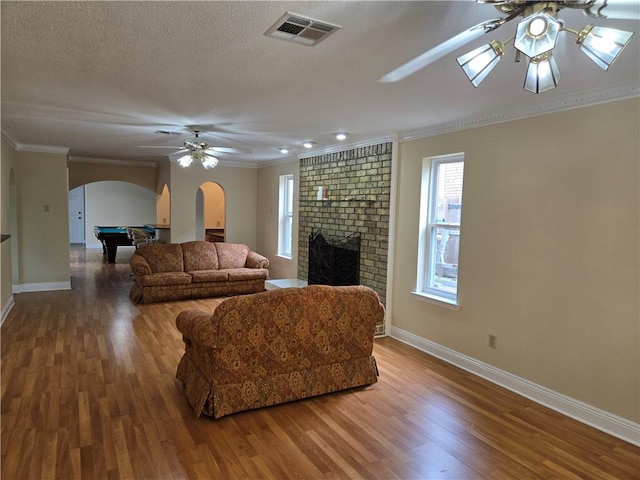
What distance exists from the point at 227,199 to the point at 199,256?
1.73m

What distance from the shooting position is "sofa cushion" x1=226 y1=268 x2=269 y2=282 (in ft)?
22.7

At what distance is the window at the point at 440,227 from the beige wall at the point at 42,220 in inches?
227

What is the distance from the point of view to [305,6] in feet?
6.03

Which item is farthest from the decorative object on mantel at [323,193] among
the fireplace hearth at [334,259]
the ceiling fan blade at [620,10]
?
the ceiling fan blade at [620,10]

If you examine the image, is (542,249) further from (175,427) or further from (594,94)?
(175,427)

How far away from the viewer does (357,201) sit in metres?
5.49

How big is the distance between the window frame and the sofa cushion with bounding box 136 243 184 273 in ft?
5.98

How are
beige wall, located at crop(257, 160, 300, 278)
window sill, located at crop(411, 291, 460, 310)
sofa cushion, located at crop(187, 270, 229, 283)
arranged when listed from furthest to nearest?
beige wall, located at crop(257, 160, 300, 278) < sofa cushion, located at crop(187, 270, 229, 283) < window sill, located at crop(411, 291, 460, 310)

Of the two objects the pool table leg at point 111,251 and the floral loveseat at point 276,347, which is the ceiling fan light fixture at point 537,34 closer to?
the floral loveseat at point 276,347

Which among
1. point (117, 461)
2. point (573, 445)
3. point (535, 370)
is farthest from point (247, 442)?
point (535, 370)

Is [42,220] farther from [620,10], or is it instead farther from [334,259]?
[620,10]

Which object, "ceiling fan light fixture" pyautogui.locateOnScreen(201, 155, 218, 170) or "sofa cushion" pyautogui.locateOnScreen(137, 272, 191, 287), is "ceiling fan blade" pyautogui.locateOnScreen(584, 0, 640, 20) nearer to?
"ceiling fan light fixture" pyautogui.locateOnScreen(201, 155, 218, 170)

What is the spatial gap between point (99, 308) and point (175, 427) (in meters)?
3.71

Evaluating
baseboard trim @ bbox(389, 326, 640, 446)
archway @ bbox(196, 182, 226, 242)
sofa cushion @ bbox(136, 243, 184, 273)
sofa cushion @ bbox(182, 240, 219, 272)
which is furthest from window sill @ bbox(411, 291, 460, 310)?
archway @ bbox(196, 182, 226, 242)
